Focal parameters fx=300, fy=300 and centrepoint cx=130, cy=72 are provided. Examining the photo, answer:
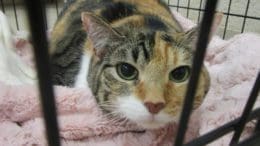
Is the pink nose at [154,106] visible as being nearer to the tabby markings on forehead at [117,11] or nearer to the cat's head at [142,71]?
the cat's head at [142,71]

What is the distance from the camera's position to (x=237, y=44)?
1.07 m

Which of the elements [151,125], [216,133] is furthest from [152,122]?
[216,133]

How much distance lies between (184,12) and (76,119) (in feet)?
3.90

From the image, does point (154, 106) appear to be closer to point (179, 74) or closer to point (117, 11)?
point (179, 74)

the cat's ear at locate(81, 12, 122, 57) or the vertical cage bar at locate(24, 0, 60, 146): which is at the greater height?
the vertical cage bar at locate(24, 0, 60, 146)

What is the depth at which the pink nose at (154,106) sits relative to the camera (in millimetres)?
532

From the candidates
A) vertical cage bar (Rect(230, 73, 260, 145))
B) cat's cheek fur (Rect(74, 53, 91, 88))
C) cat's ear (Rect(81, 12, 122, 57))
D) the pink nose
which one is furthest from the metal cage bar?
cat's cheek fur (Rect(74, 53, 91, 88))

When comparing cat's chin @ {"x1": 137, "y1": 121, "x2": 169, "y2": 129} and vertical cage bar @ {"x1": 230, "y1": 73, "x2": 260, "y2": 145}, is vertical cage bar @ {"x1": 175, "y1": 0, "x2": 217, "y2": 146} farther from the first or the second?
cat's chin @ {"x1": 137, "y1": 121, "x2": 169, "y2": 129}

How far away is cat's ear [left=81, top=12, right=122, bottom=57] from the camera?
61 centimetres

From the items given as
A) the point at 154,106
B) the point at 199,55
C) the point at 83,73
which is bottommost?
the point at 83,73

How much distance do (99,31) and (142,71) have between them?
0.13m

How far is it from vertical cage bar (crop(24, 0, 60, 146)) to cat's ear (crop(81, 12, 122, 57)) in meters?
0.38

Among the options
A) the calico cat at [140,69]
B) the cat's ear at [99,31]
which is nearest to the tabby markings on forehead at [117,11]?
the calico cat at [140,69]

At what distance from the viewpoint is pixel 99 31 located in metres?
0.63
